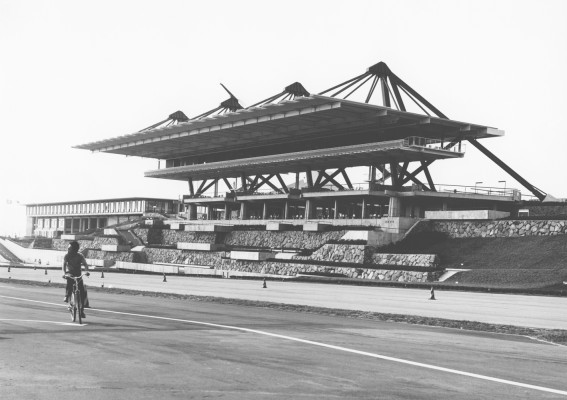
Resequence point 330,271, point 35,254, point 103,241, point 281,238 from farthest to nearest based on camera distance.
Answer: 1. point 35,254
2. point 103,241
3. point 281,238
4. point 330,271

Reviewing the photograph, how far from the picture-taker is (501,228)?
56.3 meters

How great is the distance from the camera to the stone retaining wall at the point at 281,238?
2712 inches

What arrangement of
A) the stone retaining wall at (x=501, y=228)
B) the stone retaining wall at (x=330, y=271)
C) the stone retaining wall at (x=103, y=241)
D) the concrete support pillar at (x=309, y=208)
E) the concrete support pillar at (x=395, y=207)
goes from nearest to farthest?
the stone retaining wall at (x=330, y=271) → the stone retaining wall at (x=501, y=228) → the concrete support pillar at (x=395, y=207) → the concrete support pillar at (x=309, y=208) → the stone retaining wall at (x=103, y=241)

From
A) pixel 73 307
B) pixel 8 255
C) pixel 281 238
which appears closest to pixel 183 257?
pixel 281 238

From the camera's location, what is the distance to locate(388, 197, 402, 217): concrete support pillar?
6984 cm

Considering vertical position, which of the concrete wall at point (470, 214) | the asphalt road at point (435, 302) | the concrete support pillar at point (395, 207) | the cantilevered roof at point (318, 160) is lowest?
the asphalt road at point (435, 302)

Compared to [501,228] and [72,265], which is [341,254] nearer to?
[501,228]

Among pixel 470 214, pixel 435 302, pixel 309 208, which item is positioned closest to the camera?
pixel 435 302

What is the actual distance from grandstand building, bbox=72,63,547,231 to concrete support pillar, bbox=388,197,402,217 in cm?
10

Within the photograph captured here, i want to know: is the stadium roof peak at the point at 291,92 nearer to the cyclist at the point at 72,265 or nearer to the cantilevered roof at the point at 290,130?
the cantilevered roof at the point at 290,130

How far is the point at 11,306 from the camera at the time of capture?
22.2m

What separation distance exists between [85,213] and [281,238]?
8708 centimetres

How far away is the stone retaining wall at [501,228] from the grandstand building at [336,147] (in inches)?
188

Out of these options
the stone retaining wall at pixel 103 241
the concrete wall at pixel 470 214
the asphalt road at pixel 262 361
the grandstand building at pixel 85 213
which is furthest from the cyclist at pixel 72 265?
the grandstand building at pixel 85 213
